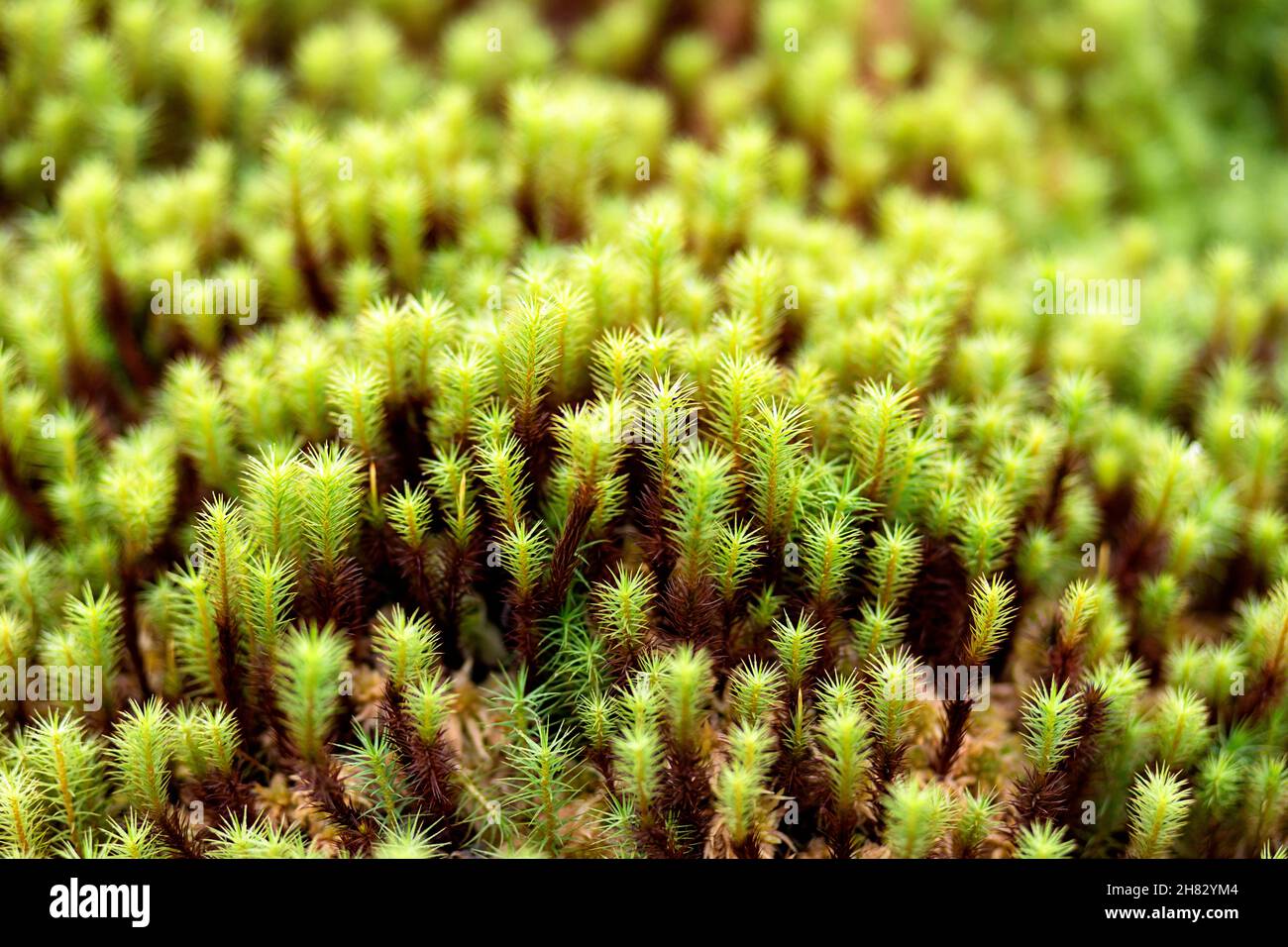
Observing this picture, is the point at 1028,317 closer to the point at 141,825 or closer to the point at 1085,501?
the point at 1085,501

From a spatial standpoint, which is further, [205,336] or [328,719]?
[205,336]

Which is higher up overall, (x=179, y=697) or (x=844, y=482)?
(x=844, y=482)

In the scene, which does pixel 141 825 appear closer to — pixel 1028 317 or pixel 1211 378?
pixel 1028 317
